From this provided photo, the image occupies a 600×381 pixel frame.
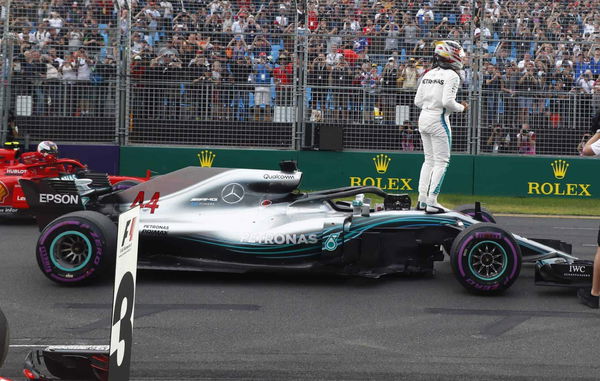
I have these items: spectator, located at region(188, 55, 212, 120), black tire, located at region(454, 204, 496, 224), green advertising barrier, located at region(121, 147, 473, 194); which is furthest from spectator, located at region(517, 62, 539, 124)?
black tire, located at region(454, 204, 496, 224)

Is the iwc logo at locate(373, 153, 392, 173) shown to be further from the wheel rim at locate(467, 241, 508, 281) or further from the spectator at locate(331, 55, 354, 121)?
the wheel rim at locate(467, 241, 508, 281)

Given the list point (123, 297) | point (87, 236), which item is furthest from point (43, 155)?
point (123, 297)

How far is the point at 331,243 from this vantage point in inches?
328

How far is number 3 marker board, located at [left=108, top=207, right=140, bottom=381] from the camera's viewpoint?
3586 mm

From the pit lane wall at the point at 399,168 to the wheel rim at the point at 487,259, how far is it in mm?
8779

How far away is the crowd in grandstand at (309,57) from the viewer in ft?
55.0

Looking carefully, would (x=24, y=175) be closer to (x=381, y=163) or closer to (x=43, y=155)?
(x=43, y=155)

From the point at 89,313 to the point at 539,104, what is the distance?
11.5 meters

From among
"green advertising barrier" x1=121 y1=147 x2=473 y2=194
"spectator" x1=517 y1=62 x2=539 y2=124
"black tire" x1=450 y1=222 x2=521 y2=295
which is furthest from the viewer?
"green advertising barrier" x1=121 y1=147 x2=473 y2=194

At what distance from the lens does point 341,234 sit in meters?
8.36

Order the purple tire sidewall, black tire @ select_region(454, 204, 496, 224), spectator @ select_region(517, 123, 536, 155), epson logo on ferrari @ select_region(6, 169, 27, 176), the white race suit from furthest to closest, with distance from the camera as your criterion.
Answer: spectator @ select_region(517, 123, 536, 155)
epson logo on ferrari @ select_region(6, 169, 27, 176)
black tire @ select_region(454, 204, 496, 224)
the white race suit
the purple tire sidewall

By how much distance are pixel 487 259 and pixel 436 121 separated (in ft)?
7.39

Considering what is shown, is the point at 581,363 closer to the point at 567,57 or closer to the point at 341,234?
the point at 341,234

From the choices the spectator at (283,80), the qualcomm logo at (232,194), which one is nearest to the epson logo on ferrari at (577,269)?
the qualcomm logo at (232,194)
